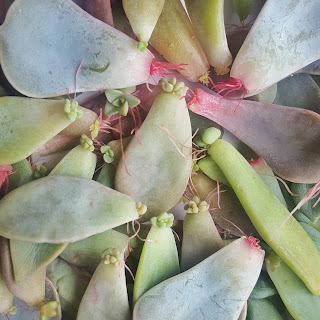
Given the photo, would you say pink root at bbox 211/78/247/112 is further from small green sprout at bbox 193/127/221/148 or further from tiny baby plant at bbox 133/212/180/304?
tiny baby plant at bbox 133/212/180/304

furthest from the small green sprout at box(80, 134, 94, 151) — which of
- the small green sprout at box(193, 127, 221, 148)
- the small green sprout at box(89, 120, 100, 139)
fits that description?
the small green sprout at box(193, 127, 221, 148)

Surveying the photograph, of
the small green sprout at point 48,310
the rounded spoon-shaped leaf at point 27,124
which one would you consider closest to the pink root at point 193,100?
the rounded spoon-shaped leaf at point 27,124

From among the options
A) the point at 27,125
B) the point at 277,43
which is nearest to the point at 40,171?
the point at 27,125

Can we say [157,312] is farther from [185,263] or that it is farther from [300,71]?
[300,71]

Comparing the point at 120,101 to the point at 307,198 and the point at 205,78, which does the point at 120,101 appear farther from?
the point at 307,198

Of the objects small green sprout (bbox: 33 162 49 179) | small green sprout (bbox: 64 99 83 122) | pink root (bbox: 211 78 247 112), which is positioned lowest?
small green sprout (bbox: 33 162 49 179)

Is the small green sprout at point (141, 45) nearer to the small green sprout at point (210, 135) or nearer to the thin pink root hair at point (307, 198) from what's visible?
the small green sprout at point (210, 135)
